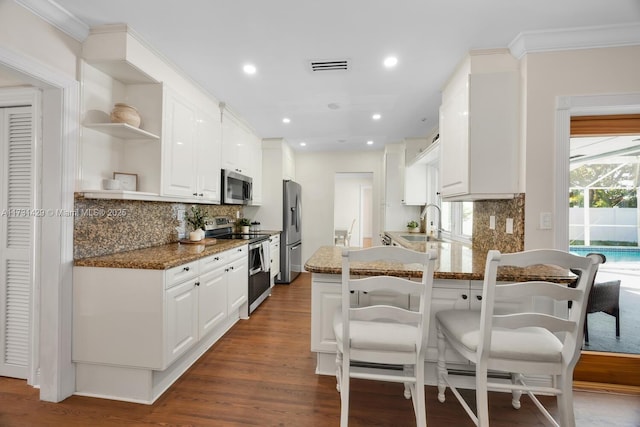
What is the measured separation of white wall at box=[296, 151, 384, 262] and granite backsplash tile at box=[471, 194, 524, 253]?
9.32ft

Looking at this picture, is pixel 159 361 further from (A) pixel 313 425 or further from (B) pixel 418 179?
(B) pixel 418 179

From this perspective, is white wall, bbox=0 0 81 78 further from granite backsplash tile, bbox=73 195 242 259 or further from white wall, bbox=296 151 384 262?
white wall, bbox=296 151 384 262

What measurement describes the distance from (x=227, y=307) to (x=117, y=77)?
2189 mm

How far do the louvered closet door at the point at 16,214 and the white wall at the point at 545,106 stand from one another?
3552 mm

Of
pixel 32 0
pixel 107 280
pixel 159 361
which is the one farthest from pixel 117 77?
pixel 159 361

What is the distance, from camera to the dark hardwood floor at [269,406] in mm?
1635

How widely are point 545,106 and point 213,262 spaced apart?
2898mm

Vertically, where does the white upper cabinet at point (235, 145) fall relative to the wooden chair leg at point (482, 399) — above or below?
above

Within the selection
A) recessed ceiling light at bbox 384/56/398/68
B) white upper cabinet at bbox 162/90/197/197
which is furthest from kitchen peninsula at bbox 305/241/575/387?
recessed ceiling light at bbox 384/56/398/68

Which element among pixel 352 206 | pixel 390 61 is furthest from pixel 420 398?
pixel 352 206

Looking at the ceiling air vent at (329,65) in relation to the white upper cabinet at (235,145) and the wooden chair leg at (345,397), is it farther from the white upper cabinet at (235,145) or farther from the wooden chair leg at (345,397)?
the wooden chair leg at (345,397)

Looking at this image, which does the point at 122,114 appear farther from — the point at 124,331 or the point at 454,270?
the point at 454,270

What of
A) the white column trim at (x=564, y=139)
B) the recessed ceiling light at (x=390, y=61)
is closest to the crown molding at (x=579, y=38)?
the white column trim at (x=564, y=139)

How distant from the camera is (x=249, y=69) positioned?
2463 millimetres
